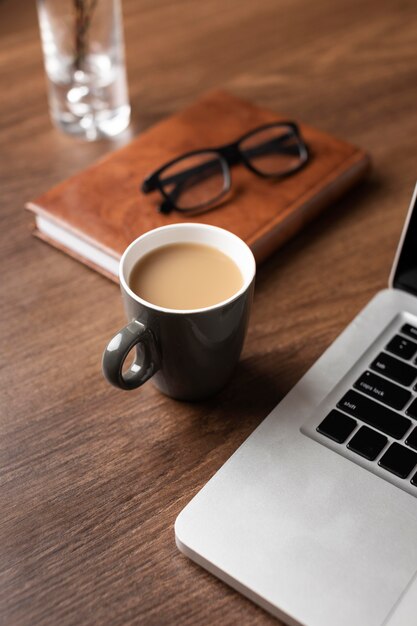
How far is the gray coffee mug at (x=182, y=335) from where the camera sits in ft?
1.95

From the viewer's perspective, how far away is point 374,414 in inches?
24.9

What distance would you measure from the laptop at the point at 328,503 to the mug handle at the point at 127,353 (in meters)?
0.10

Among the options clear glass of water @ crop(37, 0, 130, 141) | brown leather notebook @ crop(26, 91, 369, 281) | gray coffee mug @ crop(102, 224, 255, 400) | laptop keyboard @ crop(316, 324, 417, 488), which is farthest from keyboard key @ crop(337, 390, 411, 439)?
clear glass of water @ crop(37, 0, 130, 141)

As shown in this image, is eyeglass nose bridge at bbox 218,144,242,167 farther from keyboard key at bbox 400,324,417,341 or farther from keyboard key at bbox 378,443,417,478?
keyboard key at bbox 378,443,417,478

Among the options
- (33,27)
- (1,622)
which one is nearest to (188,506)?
(1,622)

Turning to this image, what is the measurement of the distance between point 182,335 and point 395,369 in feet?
0.62

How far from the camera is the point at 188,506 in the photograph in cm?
58

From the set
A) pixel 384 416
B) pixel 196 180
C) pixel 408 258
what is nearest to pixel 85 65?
pixel 196 180

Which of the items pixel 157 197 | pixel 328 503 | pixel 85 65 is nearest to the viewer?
pixel 328 503

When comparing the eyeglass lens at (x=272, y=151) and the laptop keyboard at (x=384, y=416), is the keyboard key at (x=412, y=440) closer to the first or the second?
the laptop keyboard at (x=384, y=416)

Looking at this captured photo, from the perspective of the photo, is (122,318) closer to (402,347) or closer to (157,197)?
(157,197)

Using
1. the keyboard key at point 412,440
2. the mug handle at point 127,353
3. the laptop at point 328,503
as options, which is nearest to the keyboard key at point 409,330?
the laptop at point 328,503

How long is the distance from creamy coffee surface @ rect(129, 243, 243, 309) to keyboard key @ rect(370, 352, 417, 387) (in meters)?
0.14

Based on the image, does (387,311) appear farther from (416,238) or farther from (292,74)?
(292,74)
